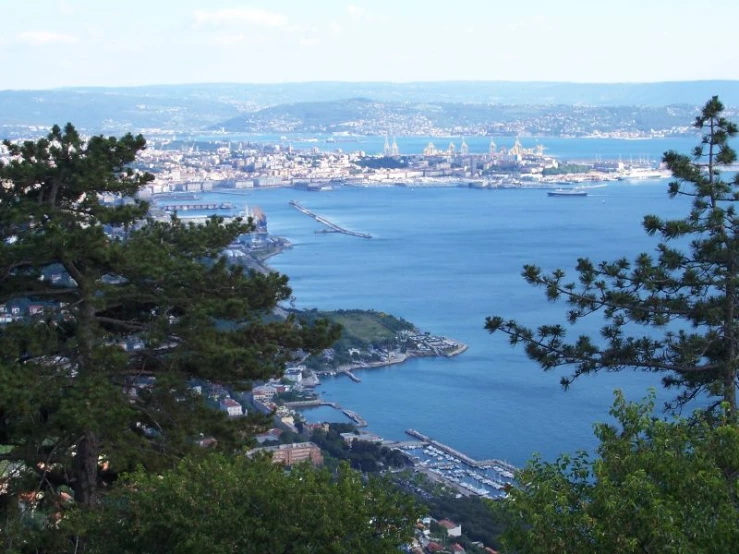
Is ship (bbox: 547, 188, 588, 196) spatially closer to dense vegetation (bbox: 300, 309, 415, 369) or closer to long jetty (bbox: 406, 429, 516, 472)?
dense vegetation (bbox: 300, 309, 415, 369)

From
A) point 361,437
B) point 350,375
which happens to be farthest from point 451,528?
point 350,375

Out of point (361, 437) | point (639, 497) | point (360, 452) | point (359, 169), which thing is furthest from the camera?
point (359, 169)

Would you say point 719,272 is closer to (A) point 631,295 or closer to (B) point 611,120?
(A) point 631,295

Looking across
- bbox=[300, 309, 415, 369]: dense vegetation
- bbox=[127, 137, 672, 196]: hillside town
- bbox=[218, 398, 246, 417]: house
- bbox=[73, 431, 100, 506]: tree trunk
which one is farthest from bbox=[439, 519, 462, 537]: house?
bbox=[127, 137, 672, 196]: hillside town

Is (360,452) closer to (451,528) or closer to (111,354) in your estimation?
(451,528)

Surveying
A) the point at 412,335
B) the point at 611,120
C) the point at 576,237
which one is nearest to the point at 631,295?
the point at 412,335

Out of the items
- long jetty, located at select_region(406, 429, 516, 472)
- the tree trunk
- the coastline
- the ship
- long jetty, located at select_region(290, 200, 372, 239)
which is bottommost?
the coastline

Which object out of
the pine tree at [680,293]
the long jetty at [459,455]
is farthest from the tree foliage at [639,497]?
the long jetty at [459,455]
